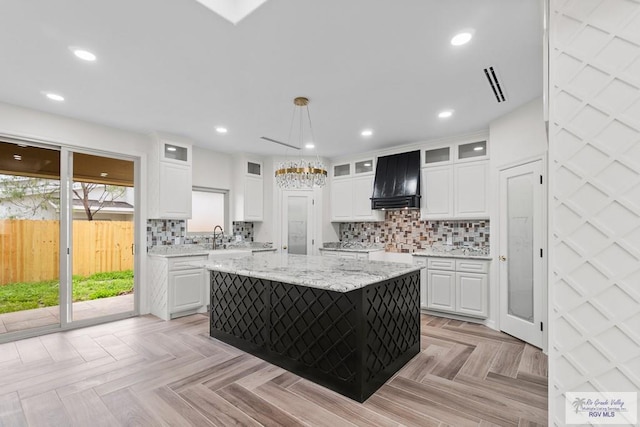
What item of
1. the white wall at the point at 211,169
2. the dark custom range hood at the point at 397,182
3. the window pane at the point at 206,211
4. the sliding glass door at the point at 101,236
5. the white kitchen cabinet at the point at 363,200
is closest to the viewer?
the sliding glass door at the point at 101,236

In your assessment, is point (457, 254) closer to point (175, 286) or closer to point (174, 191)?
point (175, 286)

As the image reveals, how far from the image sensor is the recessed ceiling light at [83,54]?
96.5 inches

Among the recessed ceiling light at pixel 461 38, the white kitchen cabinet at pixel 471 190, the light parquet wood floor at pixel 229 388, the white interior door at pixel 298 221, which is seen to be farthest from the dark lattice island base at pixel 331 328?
the white interior door at pixel 298 221

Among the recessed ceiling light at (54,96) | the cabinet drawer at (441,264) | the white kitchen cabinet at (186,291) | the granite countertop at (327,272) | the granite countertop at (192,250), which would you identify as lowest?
the white kitchen cabinet at (186,291)

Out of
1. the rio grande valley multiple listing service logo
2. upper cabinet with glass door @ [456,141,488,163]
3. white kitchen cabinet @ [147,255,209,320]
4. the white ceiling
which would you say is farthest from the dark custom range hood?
the rio grande valley multiple listing service logo

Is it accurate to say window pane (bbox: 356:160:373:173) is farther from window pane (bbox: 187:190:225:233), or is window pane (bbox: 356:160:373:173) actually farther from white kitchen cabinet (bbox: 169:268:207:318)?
white kitchen cabinet (bbox: 169:268:207:318)

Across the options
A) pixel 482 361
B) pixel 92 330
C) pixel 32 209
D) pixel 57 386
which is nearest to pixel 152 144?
pixel 32 209

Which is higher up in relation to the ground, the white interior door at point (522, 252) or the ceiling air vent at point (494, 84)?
the ceiling air vent at point (494, 84)

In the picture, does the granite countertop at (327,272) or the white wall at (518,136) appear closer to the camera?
the granite countertop at (327,272)

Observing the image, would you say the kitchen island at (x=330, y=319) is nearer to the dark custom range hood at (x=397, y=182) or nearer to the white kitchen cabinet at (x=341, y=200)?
the dark custom range hood at (x=397, y=182)

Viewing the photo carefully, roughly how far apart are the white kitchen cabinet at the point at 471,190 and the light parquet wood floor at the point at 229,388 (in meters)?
1.70

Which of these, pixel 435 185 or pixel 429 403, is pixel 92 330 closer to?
pixel 429 403

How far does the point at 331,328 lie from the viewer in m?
2.60

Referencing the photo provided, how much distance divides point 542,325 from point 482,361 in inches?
33.2
